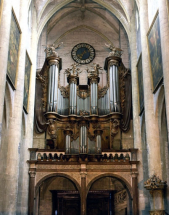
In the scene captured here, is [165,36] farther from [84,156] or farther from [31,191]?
[31,191]

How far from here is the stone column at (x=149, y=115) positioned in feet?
50.8

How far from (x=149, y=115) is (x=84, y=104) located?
6596 mm

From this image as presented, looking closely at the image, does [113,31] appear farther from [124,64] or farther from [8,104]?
[8,104]

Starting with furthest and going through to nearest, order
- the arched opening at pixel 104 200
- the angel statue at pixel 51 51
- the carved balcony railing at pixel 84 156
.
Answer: the angel statue at pixel 51 51 < the arched opening at pixel 104 200 < the carved balcony railing at pixel 84 156

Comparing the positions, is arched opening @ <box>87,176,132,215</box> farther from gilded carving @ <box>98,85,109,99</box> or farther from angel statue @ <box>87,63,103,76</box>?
angel statue @ <box>87,63,103,76</box>

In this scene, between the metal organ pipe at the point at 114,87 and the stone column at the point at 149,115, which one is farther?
the metal organ pipe at the point at 114,87

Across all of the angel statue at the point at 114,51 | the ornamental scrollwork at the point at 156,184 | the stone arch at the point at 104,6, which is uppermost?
the stone arch at the point at 104,6

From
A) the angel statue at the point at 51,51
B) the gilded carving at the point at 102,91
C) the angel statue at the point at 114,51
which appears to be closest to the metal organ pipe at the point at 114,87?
the gilded carving at the point at 102,91

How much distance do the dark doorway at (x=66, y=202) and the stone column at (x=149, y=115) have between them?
7946mm

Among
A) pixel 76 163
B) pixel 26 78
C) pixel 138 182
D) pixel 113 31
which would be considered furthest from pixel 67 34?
pixel 138 182

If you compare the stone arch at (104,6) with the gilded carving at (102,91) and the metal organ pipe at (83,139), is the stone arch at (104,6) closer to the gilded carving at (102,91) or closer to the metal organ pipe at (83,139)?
the gilded carving at (102,91)

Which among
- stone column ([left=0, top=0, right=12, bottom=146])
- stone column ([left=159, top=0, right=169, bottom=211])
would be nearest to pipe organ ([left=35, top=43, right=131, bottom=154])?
stone column ([left=0, top=0, right=12, bottom=146])

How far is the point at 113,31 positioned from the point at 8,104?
39.6 ft

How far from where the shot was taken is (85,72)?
82.2 ft
